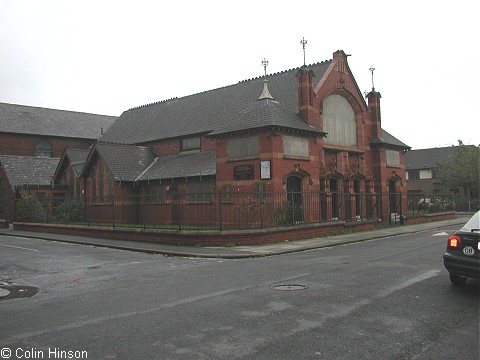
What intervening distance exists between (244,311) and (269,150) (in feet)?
54.2

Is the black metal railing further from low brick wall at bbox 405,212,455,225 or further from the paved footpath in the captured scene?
the paved footpath

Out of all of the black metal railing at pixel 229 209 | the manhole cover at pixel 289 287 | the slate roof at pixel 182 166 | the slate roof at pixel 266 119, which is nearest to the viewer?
the manhole cover at pixel 289 287

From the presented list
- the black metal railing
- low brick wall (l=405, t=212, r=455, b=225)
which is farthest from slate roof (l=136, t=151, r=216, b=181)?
low brick wall (l=405, t=212, r=455, b=225)

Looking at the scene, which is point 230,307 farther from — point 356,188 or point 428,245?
point 356,188

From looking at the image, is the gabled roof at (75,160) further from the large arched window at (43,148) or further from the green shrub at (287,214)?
the green shrub at (287,214)

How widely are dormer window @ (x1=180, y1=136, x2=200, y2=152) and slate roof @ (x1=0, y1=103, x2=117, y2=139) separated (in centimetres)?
2297

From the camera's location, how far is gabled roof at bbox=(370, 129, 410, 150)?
32.4 metres

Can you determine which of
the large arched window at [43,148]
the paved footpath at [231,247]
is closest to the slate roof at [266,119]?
the paved footpath at [231,247]

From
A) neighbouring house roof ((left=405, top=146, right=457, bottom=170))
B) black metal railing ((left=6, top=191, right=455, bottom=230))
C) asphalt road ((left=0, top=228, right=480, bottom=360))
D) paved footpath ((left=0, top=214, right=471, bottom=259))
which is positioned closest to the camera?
asphalt road ((left=0, top=228, right=480, bottom=360))

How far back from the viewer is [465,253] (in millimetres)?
8156

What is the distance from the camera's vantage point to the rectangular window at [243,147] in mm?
23906

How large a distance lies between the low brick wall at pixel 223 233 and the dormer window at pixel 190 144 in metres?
11.3

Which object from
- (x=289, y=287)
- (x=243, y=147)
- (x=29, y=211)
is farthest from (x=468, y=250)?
(x=29, y=211)

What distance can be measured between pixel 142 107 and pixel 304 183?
26.1 metres
